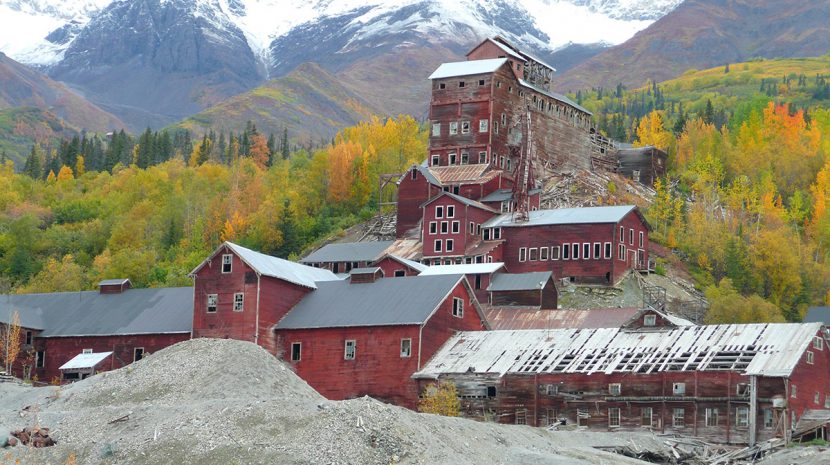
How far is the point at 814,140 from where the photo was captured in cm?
14338

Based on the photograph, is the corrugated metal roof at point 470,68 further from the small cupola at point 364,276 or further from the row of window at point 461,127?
the small cupola at point 364,276

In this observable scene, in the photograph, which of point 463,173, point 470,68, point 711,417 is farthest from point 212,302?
point 470,68

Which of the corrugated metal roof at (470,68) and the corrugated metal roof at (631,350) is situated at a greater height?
the corrugated metal roof at (470,68)

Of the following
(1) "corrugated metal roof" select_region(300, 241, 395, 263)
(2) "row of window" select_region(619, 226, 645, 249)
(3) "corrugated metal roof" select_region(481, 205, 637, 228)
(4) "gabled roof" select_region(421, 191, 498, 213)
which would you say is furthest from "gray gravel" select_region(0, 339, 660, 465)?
(1) "corrugated metal roof" select_region(300, 241, 395, 263)

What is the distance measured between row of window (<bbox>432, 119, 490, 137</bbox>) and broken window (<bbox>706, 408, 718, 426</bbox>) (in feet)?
185

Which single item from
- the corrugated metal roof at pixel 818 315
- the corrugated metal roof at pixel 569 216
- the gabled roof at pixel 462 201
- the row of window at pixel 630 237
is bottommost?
the corrugated metal roof at pixel 818 315

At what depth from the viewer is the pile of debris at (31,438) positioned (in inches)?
2178

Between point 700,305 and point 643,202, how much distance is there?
87.8ft

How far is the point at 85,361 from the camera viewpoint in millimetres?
87562

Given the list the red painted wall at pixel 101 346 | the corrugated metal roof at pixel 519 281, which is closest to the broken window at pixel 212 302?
the red painted wall at pixel 101 346

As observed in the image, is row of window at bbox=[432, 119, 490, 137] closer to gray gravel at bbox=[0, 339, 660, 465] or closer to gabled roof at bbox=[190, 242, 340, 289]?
gabled roof at bbox=[190, 242, 340, 289]

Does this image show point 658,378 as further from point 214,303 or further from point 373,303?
point 214,303

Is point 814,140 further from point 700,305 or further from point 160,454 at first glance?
point 160,454

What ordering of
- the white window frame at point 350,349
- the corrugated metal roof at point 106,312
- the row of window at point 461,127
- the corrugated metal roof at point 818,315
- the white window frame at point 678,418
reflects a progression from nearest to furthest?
1. the white window frame at point 678,418
2. the white window frame at point 350,349
3. the corrugated metal roof at point 106,312
4. the corrugated metal roof at point 818,315
5. the row of window at point 461,127
